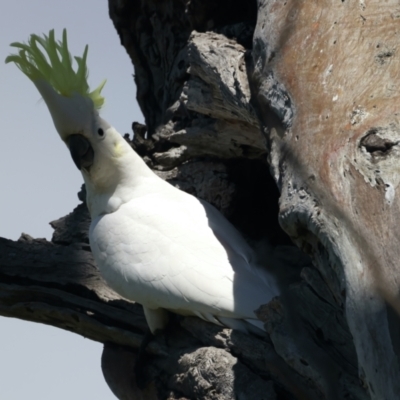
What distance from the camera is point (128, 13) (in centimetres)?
422

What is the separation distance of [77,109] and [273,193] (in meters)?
1.04

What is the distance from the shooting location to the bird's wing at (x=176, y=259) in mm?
2891

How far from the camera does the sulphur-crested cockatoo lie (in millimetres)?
2918

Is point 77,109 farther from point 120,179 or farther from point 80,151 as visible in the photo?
point 120,179

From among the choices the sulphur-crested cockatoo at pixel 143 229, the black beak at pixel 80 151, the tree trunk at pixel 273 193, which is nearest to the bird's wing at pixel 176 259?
the sulphur-crested cockatoo at pixel 143 229

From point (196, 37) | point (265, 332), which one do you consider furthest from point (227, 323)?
point (196, 37)

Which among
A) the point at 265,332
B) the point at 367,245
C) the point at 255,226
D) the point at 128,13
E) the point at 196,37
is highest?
the point at 128,13

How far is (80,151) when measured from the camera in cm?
343

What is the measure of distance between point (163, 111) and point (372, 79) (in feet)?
6.40

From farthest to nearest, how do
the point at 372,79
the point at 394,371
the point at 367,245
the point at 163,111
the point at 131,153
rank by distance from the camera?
the point at 163,111 → the point at 131,153 → the point at 372,79 → the point at 367,245 → the point at 394,371

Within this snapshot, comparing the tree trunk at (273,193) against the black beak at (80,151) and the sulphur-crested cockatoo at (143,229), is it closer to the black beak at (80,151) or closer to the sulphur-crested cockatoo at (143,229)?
the sulphur-crested cockatoo at (143,229)

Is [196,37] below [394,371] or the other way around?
the other way around

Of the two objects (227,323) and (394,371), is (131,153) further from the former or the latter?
(394,371)

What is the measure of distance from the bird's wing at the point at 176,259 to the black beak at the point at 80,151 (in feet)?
0.96
